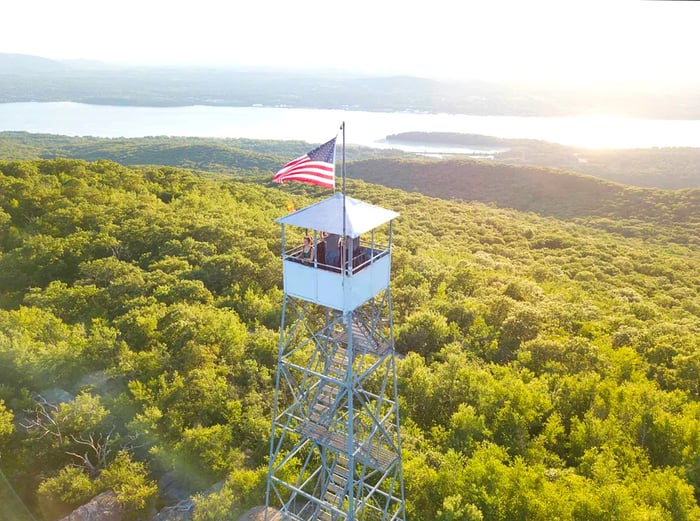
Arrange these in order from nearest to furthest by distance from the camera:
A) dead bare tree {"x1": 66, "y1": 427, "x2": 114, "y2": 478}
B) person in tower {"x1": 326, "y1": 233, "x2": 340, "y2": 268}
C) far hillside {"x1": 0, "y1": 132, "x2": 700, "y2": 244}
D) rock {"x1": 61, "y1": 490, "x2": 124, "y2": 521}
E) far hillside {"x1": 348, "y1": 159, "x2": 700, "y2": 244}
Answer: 1. person in tower {"x1": 326, "y1": 233, "x2": 340, "y2": 268}
2. rock {"x1": 61, "y1": 490, "x2": 124, "y2": 521}
3. dead bare tree {"x1": 66, "y1": 427, "x2": 114, "y2": 478}
4. far hillside {"x1": 348, "y1": 159, "x2": 700, "y2": 244}
5. far hillside {"x1": 0, "y1": 132, "x2": 700, "y2": 244}

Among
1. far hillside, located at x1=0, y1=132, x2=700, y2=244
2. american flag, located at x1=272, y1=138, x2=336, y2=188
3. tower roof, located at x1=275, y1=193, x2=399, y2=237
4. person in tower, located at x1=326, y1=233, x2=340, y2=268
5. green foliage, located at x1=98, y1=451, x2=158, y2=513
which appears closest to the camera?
tower roof, located at x1=275, y1=193, x2=399, y2=237

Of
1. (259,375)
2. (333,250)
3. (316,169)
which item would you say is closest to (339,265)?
(333,250)

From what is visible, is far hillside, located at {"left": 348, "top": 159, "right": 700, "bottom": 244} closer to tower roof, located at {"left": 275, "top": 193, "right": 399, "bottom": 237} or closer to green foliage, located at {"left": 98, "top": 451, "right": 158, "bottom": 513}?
tower roof, located at {"left": 275, "top": 193, "right": 399, "bottom": 237}

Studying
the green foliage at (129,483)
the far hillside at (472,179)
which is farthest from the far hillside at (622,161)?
the green foliage at (129,483)

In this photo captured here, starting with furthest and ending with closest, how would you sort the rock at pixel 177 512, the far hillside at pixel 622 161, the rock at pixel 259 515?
the far hillside at pixel 622 161
the rock at pixel 177 512
the rock at pixel 259 515

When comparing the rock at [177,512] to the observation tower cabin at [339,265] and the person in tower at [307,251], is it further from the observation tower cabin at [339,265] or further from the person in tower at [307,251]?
the person in tower at [307,251]

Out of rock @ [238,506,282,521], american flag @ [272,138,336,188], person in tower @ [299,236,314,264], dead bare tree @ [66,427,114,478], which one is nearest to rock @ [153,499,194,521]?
rock @ [238,506,282,521]

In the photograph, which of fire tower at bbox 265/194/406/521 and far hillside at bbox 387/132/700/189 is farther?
far hillside at bbox 387/132/700/189
